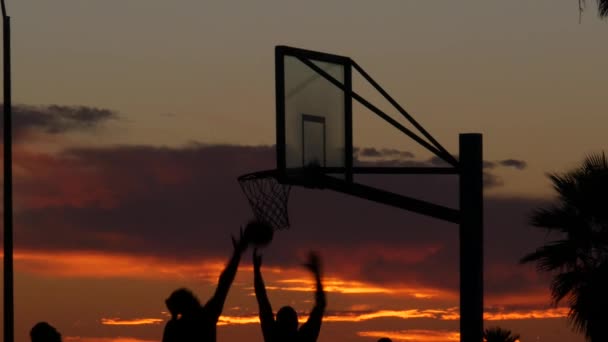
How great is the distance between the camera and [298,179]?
2027cm

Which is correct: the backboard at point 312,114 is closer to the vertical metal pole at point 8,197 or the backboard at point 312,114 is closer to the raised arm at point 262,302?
the vertical metal pole at point 8,197

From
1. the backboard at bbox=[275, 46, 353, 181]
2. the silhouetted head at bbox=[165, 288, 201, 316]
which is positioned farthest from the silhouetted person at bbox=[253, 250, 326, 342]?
the backboard at bbox=[275, 46, 353, 181]

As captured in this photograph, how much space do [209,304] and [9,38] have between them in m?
15.4

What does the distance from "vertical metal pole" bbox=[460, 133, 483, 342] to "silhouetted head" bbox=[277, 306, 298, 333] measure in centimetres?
925

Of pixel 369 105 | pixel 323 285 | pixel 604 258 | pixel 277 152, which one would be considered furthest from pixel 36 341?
pixel 604 258

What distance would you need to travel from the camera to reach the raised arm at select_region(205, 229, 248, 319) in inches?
426

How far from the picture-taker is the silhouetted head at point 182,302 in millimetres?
10875

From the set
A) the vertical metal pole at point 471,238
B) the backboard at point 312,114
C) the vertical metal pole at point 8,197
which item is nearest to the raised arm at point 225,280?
the backboard at point 312,114

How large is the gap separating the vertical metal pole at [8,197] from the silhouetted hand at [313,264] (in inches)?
501

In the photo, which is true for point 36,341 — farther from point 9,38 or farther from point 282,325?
point 9,38

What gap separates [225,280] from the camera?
11.0 meters

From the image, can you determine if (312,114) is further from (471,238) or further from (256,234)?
(256,234)

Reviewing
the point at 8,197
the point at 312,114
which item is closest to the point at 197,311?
the point at 312,114

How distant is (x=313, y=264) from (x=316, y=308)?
0.35 metres
